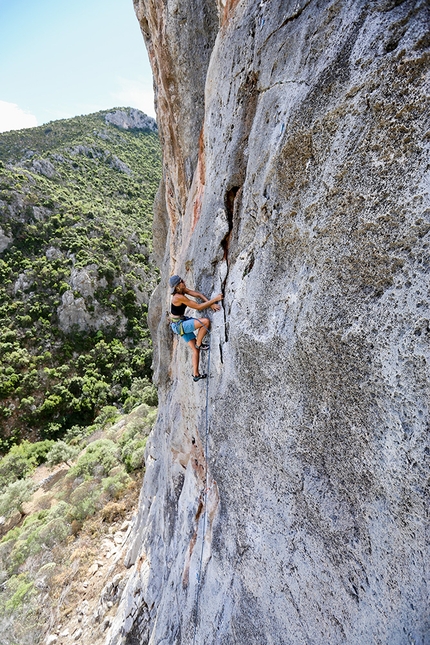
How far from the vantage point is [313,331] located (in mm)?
2979

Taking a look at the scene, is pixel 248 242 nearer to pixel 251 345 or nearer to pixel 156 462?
pixel 251 345

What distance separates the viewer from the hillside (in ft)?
95.4

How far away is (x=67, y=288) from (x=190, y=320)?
1360 inches

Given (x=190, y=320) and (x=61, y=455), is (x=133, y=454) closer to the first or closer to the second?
(x=61, y=455)

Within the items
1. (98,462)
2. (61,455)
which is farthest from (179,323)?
(61,455)

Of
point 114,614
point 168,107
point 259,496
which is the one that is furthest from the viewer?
point 114,614

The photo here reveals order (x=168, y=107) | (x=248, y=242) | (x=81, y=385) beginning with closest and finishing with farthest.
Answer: (x=248, y=242)
(x=168, y=107)
(x=81, y=385)

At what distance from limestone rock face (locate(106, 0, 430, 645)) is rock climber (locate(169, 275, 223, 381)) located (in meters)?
0.26

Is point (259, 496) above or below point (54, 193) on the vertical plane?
below

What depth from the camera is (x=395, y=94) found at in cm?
241

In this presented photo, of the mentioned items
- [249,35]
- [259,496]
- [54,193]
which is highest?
[54,193]

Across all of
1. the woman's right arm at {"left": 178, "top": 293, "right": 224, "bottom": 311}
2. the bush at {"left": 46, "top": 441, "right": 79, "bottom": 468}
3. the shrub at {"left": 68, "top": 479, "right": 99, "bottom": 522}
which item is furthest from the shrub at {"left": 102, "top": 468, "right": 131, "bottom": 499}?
the woman's right arm at {"left": 178, "top": 293, "right": 224, "bottom": 311}

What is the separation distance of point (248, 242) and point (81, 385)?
30103mm

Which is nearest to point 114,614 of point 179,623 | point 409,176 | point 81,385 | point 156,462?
point 156,462
